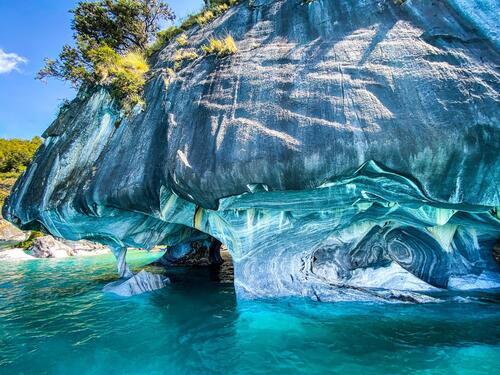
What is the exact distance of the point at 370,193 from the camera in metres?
8.25

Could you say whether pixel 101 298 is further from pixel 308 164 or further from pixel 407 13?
pixel 407 13

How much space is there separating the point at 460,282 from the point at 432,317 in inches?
146

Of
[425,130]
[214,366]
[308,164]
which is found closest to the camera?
[214,366]

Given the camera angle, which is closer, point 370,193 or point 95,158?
point 370,193

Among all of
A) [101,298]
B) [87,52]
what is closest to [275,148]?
[101,298]

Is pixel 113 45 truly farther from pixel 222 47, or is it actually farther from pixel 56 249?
pixel 56 249

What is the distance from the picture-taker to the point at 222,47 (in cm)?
1026

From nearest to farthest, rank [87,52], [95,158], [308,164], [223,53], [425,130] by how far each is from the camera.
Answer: [425,130] → [308,164] → [223,53] → [95,158] → [87,52]

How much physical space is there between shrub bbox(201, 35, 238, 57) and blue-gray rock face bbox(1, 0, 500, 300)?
27cm

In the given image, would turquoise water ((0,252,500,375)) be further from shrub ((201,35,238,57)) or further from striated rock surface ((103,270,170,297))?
shrub ((201,35,238,57))

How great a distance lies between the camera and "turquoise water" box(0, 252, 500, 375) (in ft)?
19.3

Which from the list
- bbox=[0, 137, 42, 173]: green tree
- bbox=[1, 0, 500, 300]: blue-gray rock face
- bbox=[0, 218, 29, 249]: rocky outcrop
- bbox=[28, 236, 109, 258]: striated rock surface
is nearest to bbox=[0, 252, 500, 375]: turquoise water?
bbox=[1, 0, 500, 300]: blue-gray rock face

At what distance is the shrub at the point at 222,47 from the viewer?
1011cm

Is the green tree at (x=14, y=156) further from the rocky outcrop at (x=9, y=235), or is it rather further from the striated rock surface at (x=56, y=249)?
the striated rock surface at (x=56, y=249)
